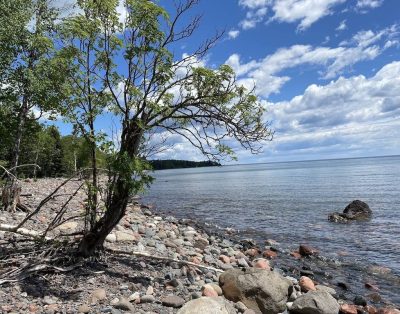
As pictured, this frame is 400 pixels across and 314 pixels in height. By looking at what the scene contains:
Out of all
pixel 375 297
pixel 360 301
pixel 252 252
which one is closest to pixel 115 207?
pixel 360 301

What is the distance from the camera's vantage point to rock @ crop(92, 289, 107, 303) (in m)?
8.70

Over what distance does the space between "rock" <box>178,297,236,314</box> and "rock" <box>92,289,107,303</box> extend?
186 centimetres

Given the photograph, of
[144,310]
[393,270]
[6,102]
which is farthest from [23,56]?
[393,270]

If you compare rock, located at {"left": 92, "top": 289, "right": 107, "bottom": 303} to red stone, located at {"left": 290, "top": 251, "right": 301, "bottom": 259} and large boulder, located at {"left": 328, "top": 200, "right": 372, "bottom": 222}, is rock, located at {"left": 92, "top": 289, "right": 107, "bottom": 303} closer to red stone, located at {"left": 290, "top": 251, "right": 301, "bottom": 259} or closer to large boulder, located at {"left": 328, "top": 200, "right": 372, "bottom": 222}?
Result: red stone, located at {"left": 290, "top": 251, "right": 301, "bottom": 259}

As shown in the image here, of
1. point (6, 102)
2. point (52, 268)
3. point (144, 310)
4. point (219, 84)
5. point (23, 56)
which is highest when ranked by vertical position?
point (23, 56)

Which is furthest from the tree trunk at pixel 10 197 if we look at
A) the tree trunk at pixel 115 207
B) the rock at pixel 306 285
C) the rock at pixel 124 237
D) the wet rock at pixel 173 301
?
the rock at pixel 306 285

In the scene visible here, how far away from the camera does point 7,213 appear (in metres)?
17.1

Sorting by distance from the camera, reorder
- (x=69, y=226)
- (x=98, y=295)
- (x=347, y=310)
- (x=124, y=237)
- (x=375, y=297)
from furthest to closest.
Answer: (x=69, y=226)
(x=124, y=237)
(x=375, y=297)
(x=347, y=310)
(x=98, y=295)

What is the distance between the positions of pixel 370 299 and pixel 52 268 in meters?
9.68

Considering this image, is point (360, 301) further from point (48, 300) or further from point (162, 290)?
point (48, 300)

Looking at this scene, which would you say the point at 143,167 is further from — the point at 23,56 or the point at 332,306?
the point at 23,56

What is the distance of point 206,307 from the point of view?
8.01m

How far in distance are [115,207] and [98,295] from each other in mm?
2269

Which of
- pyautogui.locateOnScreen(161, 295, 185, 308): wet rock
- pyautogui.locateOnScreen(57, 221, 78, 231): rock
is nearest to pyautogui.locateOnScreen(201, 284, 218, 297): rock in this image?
pyautogui.locateOnScreen(161, 295, 185, 308): wet rock
